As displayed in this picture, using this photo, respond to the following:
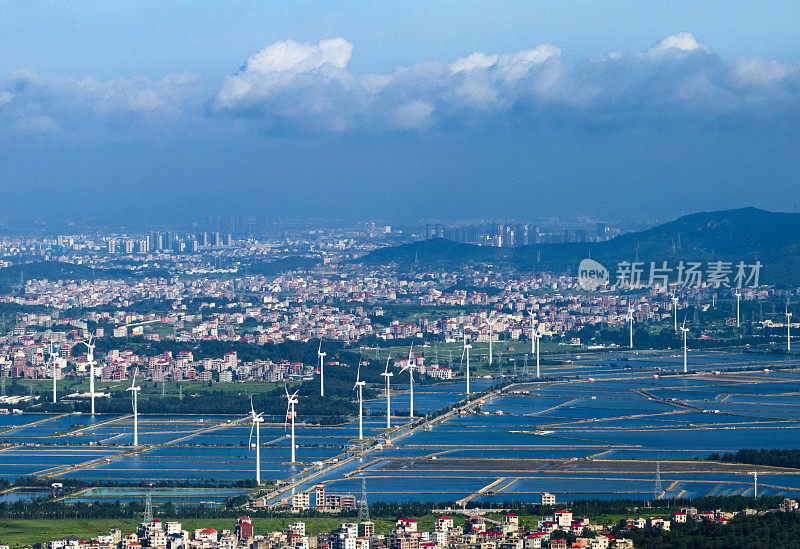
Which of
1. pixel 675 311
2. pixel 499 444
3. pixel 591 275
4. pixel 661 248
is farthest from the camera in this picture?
pixel 661 248

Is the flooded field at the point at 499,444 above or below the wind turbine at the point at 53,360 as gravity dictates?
below

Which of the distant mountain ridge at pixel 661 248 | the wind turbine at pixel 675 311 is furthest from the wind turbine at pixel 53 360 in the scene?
the distant mountain ridge at pixel 661 248

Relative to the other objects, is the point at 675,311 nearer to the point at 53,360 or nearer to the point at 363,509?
the point at 53,360

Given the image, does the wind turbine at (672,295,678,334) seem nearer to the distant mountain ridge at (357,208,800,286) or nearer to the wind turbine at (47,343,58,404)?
the distant mountain ridge at (357,208,800,286)

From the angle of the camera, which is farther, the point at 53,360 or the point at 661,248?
the point at 661,248

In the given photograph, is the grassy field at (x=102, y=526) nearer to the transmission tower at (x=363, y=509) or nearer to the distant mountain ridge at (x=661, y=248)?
the transmission tower at (x=363, y=509)

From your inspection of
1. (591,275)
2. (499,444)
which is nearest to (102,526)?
(499,444)

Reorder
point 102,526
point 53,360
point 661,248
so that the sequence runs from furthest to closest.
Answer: point 661,248
point 53,360
point 102,526
